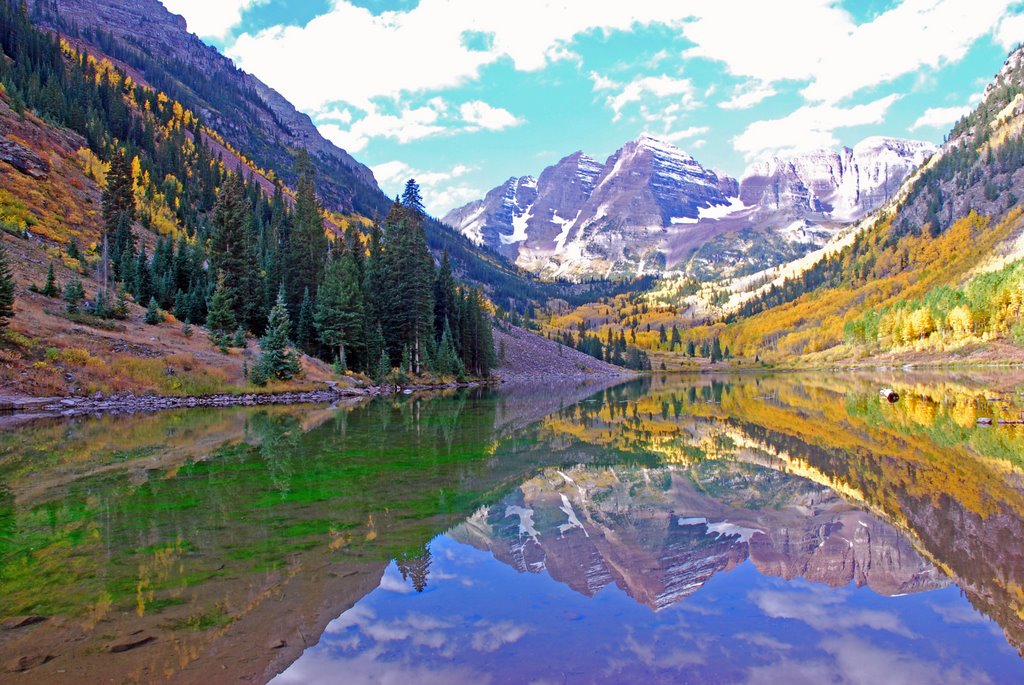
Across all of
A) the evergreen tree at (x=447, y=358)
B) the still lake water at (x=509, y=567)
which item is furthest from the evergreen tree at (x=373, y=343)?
the still lake water at (x=509, y=567)

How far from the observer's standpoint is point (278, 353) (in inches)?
2195

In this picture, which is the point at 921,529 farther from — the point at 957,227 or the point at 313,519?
the point at 957,227

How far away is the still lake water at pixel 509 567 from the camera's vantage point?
731 cm

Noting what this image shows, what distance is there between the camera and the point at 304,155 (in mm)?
128000

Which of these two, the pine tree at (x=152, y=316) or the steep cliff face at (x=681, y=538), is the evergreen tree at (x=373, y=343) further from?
the steep cliff face at (x=681, y=538)

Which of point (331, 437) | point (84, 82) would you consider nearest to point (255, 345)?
point (331, 437)

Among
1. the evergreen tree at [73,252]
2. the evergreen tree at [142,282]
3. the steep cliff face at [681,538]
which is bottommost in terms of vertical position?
the steep cliff face at [681,538]

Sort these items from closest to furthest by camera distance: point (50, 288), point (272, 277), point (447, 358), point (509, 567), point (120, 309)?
point (509, 567) → point (50, 288) → point (120, 309) → point (272, 277) → point (447, 358)

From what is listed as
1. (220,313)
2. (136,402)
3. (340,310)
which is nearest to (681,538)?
(136,402)

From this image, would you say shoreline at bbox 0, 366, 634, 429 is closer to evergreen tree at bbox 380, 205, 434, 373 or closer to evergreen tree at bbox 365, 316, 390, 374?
evergreen tree at bbox 365, 316, 390, 374

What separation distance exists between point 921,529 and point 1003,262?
16005 centimetres

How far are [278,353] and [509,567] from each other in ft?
161

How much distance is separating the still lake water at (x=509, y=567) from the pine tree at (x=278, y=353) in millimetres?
32718

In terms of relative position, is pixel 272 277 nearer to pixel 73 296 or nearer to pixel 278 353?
pixel 278 353
